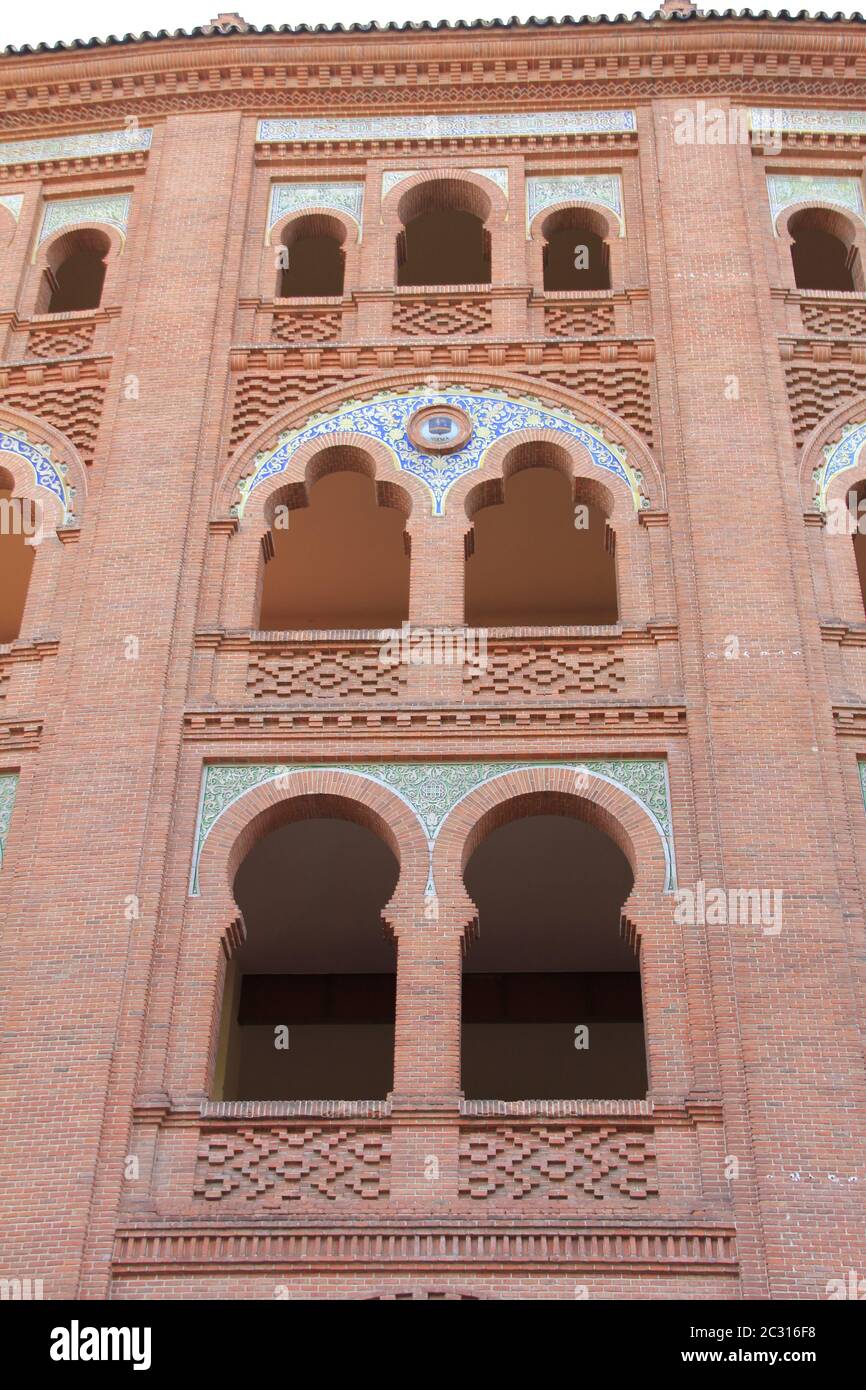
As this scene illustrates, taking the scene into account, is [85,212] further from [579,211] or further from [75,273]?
Result: [579,211]

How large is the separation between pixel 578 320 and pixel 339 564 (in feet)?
10.1

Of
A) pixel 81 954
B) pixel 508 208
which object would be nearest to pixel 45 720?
pixel 81 954

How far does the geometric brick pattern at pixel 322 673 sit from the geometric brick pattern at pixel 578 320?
3491 millimetres

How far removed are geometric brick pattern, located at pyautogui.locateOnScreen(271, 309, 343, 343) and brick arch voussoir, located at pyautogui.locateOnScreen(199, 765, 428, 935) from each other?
13.8 ft

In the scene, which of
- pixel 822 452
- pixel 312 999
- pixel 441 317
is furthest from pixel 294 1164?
pixel 441 317

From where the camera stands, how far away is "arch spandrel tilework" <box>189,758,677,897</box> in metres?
10.4

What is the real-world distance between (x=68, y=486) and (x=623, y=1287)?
22.9 ft

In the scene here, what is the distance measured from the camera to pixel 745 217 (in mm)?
13547

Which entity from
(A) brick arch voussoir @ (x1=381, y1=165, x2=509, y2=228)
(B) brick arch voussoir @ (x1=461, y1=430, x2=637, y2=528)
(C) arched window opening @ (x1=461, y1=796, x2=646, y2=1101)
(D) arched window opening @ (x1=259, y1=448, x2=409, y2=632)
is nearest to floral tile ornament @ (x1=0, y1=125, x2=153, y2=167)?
(A) brick arch voussoir @ (x1=381, y1=165, x2=509, y2=228)

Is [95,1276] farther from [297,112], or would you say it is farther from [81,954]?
[297,112]

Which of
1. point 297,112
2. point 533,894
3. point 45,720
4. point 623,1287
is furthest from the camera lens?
point 297,112

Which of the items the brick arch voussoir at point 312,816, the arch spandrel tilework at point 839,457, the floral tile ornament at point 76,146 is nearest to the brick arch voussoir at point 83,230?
the floral tile ornament at point 76,146

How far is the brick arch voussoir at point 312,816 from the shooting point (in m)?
10.1

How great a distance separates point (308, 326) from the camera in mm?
13414
